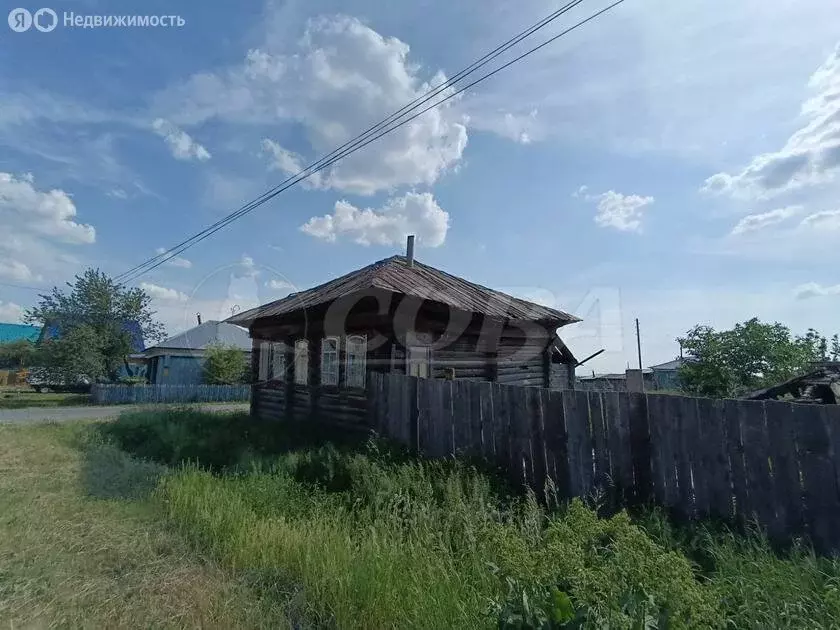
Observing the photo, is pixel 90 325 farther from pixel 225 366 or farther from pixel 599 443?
pixel 599 443

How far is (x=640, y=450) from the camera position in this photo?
4.58 m

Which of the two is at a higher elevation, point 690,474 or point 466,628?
point 690,474

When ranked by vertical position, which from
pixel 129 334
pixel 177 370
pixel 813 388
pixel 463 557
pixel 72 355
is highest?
pixel 129 334

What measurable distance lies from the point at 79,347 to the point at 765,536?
105 ft

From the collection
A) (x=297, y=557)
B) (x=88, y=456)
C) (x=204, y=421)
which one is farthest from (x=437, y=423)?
(x=204, y=421)

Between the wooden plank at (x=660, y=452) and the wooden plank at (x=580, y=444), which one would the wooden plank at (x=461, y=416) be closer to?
the wooden plank at (x=580, y=444)

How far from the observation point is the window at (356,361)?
Answer: 9.52 metres

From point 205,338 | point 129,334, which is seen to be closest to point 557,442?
point 129,334

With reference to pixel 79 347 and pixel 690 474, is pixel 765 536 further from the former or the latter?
pixel 79 347

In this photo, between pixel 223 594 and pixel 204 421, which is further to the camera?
pixel 204 421

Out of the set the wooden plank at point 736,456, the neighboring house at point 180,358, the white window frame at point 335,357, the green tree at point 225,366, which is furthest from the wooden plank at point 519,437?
the neighboring house at point 180,358

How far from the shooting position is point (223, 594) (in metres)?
3.26

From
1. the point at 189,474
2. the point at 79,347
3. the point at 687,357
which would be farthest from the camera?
the point at 79,347

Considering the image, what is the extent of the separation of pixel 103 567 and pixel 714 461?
5.38 meters
